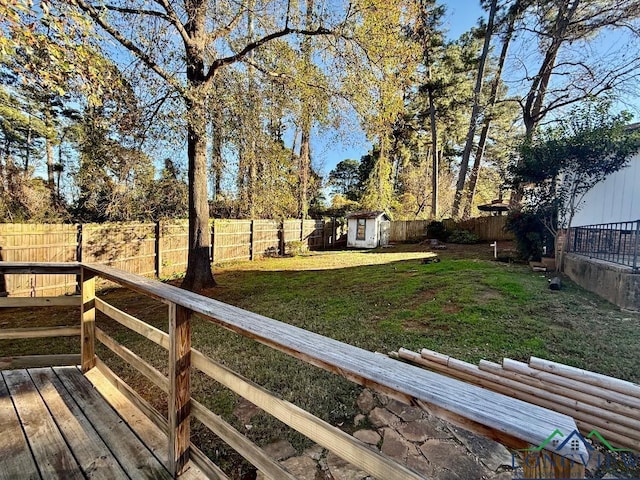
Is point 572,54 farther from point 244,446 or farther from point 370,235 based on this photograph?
point 244,446

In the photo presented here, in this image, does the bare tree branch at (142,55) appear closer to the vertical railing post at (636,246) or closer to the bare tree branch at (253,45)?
the bare tree branch at (253,45)

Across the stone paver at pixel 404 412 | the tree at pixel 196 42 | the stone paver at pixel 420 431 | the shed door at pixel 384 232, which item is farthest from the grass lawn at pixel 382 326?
the shed door at pixel 384 232

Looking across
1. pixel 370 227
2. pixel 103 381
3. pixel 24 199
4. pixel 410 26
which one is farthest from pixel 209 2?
pixel 370 227

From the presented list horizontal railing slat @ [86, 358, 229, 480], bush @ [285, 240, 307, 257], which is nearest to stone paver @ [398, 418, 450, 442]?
horizontal railing slat @ [86, 358, 229, 480]

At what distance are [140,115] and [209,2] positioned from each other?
2448 mm

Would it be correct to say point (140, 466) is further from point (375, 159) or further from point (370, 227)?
point (375, 159)

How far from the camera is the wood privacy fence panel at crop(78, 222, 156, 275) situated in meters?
6.76

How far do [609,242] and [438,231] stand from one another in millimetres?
9913

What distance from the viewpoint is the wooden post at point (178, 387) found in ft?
4.96

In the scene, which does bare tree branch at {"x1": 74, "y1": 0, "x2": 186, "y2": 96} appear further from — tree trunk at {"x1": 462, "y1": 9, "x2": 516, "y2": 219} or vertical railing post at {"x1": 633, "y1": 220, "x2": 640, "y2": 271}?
tree trunk at {"x1": 462, "y1": 9, "x2": 516, "y2": 219}

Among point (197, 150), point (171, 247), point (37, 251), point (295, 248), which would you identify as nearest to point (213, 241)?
point (171, 247)

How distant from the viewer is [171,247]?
8.62 meters

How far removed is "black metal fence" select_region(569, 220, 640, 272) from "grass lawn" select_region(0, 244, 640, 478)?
3.04ft

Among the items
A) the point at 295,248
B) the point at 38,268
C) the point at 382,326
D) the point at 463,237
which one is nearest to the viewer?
the point at 38,268
